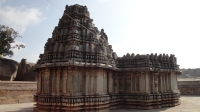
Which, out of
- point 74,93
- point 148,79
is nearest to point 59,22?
point 74,93

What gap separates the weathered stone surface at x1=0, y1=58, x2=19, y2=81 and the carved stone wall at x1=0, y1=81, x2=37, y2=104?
5.88 meters

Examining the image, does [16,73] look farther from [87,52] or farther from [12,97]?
[87,52]

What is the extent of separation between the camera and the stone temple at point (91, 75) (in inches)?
429

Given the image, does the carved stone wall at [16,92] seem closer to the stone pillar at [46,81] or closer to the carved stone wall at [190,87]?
the stone pillar at [46,81]

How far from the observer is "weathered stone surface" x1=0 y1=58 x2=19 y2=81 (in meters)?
24.2

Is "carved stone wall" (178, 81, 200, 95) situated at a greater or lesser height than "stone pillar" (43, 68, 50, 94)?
lesser

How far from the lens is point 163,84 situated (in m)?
Result: 15.0

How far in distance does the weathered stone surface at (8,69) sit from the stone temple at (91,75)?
45.0 feet

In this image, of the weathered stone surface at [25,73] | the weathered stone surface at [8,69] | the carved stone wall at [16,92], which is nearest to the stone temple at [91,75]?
the carved stone wall at [16,92]

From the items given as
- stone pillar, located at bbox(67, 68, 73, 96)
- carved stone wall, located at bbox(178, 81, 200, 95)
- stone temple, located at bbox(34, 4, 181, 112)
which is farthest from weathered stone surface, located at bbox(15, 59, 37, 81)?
carved stone wall, located at bbox(178, 81, 200, 95)

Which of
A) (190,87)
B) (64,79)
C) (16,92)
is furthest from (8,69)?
(190,87)

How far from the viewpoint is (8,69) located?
25.1 metres

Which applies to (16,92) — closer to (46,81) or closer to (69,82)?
Answer: (46,81)

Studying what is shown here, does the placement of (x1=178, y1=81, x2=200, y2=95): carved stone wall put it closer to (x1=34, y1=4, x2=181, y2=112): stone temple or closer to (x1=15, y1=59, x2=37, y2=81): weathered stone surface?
(x1=34, y1=4, x2=181, y2=112): stone temple
